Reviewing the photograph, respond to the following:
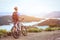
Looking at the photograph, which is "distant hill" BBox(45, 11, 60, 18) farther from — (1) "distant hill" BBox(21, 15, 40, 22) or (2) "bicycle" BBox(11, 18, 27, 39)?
(2) "bicycle" BBox(11, 18, 27, 39)

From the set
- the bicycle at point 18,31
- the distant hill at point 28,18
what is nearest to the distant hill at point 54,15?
the distant hill at point 28,18

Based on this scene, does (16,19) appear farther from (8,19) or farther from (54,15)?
(54,15)

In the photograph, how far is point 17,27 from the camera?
158 centimetres

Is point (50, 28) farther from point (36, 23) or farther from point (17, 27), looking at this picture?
point (17, 27)

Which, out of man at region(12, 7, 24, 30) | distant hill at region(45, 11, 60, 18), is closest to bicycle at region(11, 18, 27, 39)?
man at region(12, 7, 24, 30)

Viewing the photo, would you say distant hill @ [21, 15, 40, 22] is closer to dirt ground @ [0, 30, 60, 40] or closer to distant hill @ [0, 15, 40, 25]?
distant hill @ [0, 15, 40, 25]

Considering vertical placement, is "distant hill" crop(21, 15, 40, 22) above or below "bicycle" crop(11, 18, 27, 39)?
above

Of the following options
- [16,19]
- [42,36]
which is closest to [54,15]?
[42,36]

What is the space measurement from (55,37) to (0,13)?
726mm

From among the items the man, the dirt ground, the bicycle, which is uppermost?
the man

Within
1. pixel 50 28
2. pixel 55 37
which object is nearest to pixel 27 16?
pixel 50 28

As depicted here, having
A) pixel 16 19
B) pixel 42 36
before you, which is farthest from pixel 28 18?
pixel 42 36

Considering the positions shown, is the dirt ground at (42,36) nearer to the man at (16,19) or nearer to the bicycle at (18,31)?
the bicycle at (18,31)

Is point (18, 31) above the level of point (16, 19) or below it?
below
